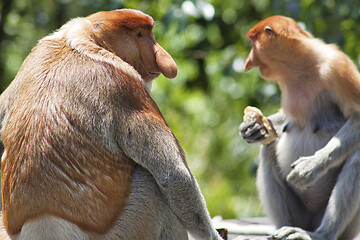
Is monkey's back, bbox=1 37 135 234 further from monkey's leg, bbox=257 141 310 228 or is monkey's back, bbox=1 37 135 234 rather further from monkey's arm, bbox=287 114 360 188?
monkey's leg, bbox=257 141 310 228

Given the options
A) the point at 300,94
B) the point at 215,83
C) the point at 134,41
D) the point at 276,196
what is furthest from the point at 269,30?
the point at 215,83

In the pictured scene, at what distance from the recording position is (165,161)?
7.55 feet

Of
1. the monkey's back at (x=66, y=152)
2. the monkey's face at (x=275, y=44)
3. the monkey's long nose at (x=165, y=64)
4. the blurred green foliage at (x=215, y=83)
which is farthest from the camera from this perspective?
the blurred green foliage at (x=215, y=83)

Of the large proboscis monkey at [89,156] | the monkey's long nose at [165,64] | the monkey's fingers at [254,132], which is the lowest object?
the monkey's fingers at [254,132]

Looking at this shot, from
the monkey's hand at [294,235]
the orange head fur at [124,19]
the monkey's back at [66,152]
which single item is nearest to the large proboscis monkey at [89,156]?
the monkey's back at [66,152]

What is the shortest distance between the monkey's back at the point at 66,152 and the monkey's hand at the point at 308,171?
1.40 m

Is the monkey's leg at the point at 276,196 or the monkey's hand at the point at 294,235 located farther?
the monkey's leg at the point at 276,196

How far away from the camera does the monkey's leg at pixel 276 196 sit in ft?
12.4

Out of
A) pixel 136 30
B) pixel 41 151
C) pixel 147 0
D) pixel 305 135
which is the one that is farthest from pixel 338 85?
pixel 147 0

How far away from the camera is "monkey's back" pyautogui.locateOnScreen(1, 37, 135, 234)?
218 cm

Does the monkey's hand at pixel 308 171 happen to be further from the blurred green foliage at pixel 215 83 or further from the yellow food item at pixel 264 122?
the blurred green foliage at pixel 215 83

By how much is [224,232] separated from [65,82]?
4.47 ft

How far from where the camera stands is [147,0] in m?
7.12

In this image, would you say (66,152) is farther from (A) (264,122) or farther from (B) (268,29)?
(B) (268,29)
